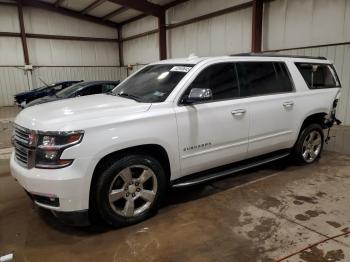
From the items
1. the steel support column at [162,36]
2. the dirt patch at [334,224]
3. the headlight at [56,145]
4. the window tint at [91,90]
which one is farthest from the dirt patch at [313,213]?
the steel support column at [162,36]

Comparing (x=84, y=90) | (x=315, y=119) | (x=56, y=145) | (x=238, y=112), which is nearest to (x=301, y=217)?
(x=238, y=112)

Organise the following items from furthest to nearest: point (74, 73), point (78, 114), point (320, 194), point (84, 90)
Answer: point (74, 73) < point (84, 90) < point (320, 194) < point (78, 114)

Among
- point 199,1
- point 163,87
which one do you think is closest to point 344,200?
point 163,87

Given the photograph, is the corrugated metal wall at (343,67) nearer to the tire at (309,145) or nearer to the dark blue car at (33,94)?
the tire at (309,145)

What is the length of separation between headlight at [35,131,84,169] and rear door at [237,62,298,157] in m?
2.11

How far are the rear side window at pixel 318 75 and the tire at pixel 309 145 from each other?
2.18 ft

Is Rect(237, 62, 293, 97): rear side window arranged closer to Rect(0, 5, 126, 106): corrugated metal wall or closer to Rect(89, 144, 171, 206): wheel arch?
Rect(89, 144, 171, 206): wheel arch

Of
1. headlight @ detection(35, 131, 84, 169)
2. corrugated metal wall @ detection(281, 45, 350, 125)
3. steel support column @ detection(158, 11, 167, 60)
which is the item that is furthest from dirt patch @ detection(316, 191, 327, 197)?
steel support column @ detection(158, 11, 167, 60)

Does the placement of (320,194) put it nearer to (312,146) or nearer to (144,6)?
(312,146)

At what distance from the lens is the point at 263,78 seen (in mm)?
3916

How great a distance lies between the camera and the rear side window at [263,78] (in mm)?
3701

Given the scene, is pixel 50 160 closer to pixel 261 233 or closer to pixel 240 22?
pixel 261 233

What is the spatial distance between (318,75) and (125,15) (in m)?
14.9

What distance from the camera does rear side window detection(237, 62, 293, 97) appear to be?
3701 millimetres
